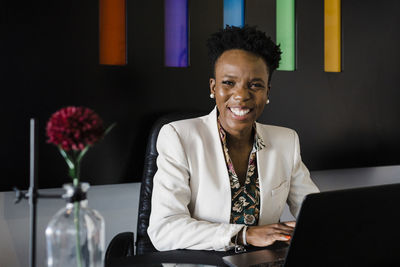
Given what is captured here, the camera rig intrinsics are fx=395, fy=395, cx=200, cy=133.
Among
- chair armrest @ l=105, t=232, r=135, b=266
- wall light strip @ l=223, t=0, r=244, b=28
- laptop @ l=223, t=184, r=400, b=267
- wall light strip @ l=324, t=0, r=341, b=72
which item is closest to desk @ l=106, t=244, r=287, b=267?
laptop @ l=223, t=184, r=400, b=267

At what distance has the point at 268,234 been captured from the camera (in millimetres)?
1268

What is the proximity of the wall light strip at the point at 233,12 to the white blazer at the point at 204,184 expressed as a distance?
63 centimetres

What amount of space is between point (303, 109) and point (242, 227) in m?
1.14

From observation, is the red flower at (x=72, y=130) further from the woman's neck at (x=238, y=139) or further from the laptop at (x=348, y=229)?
the woman's neck at (x=238, y=139)

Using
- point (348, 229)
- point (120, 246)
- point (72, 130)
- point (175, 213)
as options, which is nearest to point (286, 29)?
point (175, 213)

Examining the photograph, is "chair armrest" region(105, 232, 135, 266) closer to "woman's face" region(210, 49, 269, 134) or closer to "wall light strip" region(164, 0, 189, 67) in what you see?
"woman's face" region(210, 49, 269, 134)

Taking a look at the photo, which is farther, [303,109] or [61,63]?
[303,109]

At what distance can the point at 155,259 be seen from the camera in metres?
1.09

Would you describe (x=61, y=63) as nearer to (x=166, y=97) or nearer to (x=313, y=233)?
(x=166, y=97)

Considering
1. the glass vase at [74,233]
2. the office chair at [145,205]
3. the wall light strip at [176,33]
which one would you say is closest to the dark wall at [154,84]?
the wall light strip at [176,33]

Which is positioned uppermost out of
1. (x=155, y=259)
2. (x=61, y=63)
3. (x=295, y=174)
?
(x=61, y=63)

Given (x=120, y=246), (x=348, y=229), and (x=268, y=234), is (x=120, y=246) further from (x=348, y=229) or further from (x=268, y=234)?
(x=348, y=229)

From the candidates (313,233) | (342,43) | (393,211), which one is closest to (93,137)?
(313,233)

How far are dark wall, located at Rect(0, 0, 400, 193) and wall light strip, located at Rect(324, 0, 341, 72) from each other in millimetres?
47
